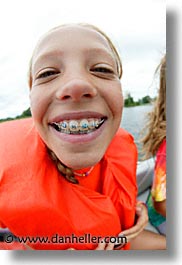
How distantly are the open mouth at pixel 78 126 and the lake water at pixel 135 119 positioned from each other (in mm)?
81

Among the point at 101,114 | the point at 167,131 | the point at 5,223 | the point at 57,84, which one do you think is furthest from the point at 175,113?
the point at 5,223

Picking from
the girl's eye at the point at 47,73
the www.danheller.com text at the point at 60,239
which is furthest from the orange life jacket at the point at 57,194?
the girl's eye at the point at 47,73

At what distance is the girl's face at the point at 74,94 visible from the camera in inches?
40.9

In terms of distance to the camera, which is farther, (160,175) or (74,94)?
(160,175)

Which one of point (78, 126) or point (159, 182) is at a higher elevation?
point (78, 126)

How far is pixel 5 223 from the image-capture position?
3.42ft

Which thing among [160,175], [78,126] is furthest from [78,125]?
[160,175]

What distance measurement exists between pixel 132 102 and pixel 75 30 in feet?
0.82

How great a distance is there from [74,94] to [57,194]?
0.27 m

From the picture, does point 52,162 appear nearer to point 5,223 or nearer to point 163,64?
point 5,223

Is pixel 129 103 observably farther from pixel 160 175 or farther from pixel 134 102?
pixel 160 175

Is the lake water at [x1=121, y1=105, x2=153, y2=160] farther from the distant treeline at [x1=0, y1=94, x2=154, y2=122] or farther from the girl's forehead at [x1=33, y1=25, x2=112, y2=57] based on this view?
the girl's forehead at [x1=33, y1=25, x2=112, y2=57]

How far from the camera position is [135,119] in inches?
44.0

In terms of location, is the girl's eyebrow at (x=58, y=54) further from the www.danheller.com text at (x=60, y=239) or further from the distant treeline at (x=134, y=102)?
the www.danheller.com text at (x=60, y=239)
